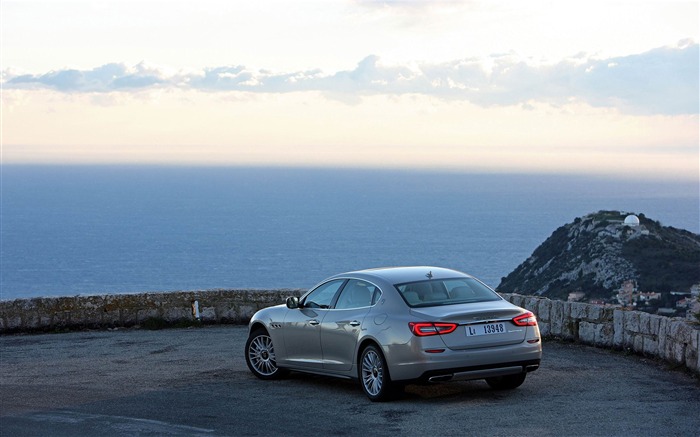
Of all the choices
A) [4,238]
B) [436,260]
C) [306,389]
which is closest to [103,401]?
[306,389]

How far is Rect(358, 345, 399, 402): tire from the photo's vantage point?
10.5 metres

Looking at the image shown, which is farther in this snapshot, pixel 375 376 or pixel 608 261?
pixel 608 261

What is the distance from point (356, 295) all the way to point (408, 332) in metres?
1.31

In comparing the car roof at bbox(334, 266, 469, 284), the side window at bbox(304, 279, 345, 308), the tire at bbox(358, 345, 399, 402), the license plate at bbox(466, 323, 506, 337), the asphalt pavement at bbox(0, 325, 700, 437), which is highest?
the car roof at bbox(334, 266, 469, 284)

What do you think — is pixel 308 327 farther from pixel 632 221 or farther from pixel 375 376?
pixel 632 221

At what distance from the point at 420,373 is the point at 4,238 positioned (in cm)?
16007

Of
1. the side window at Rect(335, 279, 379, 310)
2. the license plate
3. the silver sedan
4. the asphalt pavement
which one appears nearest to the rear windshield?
the silver sedan

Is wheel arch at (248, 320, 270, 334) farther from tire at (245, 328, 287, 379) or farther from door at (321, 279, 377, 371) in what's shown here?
door at (321, 279, 377, 371)

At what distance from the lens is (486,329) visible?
10391mm

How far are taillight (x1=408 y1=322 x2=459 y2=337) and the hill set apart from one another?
47.8 meters

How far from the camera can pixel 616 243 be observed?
68.6 metres

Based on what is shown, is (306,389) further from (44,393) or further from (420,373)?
(44,393)

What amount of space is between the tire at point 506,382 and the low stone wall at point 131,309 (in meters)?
7.87

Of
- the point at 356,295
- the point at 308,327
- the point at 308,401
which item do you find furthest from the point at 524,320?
the point at 308,327
